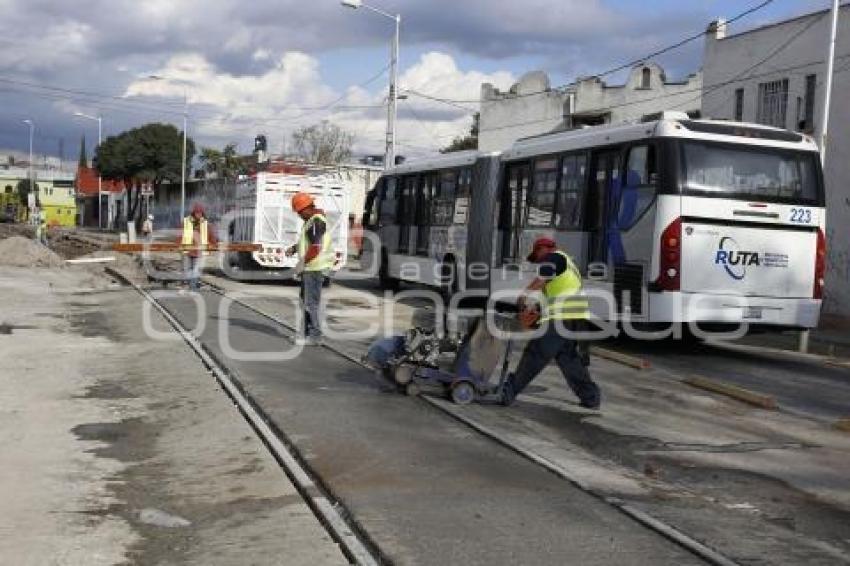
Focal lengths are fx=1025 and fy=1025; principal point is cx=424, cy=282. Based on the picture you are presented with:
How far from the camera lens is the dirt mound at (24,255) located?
95.8 feet

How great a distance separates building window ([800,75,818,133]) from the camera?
25042mm

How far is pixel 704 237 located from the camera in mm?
13742

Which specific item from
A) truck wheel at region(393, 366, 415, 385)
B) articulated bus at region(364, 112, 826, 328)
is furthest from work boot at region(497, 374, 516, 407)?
articulated bus at region(364, 112, 826, 328)

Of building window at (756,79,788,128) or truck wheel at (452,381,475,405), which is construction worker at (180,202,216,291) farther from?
building window at (756,79,788,128)

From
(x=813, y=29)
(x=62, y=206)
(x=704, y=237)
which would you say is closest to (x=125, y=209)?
(x=62, y=206)

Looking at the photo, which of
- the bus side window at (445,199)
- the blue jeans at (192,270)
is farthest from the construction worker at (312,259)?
the bus side window at (445,199)

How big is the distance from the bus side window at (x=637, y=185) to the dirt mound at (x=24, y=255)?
773 inches

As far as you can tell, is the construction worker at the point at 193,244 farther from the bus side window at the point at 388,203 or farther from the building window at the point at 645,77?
the building window at the point at 645,77

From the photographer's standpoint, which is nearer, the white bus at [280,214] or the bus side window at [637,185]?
the bus side window at [637,185]

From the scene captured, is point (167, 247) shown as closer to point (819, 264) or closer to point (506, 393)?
point (819, 264)

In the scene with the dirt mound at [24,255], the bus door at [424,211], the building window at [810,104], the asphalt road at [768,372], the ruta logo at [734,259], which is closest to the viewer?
the asphalt road at [768,372]

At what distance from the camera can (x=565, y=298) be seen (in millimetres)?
9516

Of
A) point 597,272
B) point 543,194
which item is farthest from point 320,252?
point 543,194

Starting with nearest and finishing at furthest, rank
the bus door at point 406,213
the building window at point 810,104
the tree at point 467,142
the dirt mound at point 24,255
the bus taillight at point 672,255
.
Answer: the bus taillight at point 672,255 → the bus door at point 406,213 → the building window at point 810,104 → the dirt mound at point 24,255 → the tree at point 467,142
